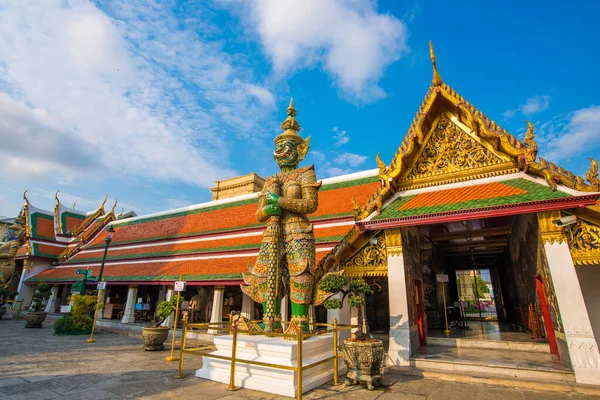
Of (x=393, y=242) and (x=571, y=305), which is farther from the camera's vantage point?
(x=393, y=242)

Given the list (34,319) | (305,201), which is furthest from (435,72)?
(34,319)

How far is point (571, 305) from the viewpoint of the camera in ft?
18.3

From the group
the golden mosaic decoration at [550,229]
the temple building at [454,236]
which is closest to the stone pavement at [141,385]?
the temple building at [454,236]

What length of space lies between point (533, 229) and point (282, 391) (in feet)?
21.9

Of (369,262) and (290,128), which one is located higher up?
(290,128)

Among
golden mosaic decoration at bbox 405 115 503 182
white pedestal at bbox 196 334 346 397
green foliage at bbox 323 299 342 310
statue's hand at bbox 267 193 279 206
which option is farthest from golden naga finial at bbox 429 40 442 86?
white pedestal at bbox 196 334 346 397

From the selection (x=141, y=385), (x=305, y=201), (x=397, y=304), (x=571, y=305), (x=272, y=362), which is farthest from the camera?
(x=397, y=304)

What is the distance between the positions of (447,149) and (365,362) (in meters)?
5.60

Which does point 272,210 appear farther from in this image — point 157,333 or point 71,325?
point 71,325

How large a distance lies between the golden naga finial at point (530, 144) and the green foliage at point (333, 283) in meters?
4.88

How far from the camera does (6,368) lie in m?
6.57

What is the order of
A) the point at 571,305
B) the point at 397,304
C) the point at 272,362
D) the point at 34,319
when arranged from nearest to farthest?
the point at 272,362
the point at 571,305
the point at 397,304
the point at 34,319

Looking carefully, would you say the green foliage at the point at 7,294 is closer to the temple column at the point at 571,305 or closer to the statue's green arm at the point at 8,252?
the statue's green arm at the point at 8,252

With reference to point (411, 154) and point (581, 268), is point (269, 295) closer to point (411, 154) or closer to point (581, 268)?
point (411, 154)
